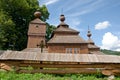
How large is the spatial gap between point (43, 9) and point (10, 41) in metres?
9.62

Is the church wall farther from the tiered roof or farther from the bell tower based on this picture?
the tiered roof

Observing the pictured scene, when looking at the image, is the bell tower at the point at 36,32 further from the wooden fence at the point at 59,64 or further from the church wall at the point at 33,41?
the wooden fence at the point at 59,64

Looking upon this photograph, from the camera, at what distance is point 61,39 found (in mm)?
32781

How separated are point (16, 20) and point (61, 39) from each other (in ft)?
41.9

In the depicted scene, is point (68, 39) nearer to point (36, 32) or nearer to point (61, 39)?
point (61, 39)

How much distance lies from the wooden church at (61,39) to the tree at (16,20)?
252 centimetres

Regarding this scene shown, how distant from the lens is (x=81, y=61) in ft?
38.3

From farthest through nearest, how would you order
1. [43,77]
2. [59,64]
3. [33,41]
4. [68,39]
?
[33,41] < [68,39] < [59,64] < [43,77]

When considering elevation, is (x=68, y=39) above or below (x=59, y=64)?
above

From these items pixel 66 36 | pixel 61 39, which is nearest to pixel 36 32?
pixel 66 36

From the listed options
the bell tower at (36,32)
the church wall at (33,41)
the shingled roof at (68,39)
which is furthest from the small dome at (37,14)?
the shingled roof at (68,39)

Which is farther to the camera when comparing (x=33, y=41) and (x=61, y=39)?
(x=33, y=41)

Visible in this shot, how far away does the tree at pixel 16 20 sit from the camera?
1469 inches

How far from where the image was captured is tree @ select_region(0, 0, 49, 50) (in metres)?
37.3
